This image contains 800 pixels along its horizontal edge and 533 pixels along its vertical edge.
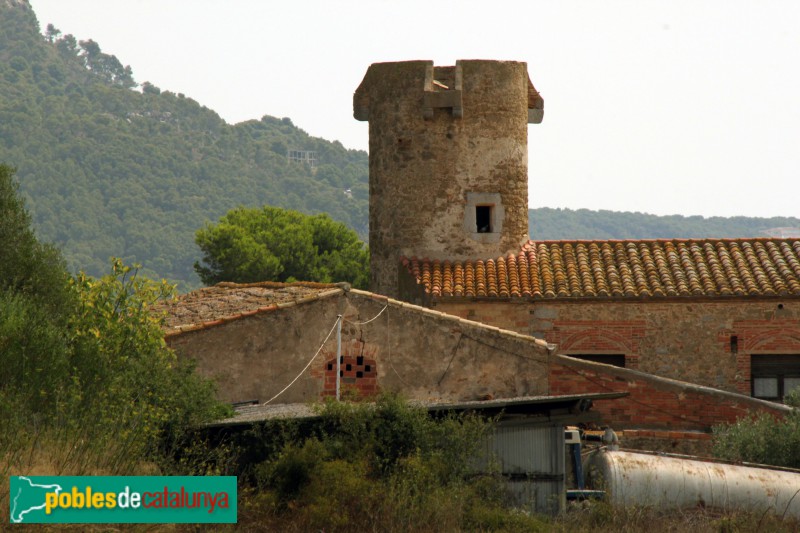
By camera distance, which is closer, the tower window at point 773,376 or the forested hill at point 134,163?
the tower window at point 773,376

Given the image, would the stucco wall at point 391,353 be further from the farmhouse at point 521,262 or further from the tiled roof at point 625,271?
the tiled roof at point 625,271

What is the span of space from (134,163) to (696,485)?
113m

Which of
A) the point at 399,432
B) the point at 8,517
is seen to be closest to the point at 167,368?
the point at 399,432

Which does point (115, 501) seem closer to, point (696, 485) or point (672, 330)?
point (696, 485)

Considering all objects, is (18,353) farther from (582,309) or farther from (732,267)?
(732,267)

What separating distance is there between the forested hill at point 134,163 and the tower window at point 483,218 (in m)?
72.4

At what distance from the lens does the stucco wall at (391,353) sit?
18.2 m

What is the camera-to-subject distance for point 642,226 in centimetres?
15500

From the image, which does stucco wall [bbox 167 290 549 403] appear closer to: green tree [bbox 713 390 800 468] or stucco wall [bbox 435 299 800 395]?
green tree [bbox 713 390 800 468]

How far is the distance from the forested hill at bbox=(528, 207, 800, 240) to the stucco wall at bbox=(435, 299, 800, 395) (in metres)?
124

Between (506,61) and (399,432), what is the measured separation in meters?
12.8

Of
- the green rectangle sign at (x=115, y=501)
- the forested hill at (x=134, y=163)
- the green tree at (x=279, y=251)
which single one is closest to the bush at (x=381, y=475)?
the green rectangle sign at (x=115, y=501)

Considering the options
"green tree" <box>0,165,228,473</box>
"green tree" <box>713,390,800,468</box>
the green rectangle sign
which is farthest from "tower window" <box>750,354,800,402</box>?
the green rectangle sign

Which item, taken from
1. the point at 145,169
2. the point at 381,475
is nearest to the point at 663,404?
the point at 381,475
